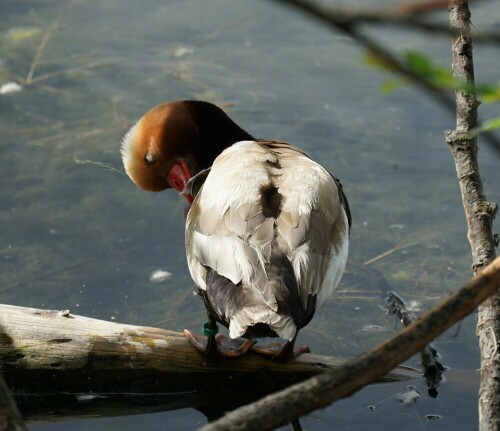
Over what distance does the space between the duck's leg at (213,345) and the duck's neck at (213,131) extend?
A: 1.28m

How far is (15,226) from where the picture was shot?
5.17 metres

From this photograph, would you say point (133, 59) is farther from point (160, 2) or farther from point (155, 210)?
point (155, 210)

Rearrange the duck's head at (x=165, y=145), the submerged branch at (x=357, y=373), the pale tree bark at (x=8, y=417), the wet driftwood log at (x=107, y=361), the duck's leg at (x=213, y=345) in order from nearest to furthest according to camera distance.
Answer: the submerged branch at (x=357, y=373) < the pale tree bark at (x=8, y=417) < the wet driftwood log at (x=107, y=361) < the duck's leg at (x=213, y=345) < the duck's head at (x=165, y=145)

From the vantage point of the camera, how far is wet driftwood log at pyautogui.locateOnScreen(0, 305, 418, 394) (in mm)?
3217

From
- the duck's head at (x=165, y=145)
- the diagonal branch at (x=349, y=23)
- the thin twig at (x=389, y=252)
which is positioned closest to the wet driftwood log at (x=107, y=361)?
the duck's head at (x=165, y=145)

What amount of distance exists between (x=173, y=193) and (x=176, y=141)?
1156mm

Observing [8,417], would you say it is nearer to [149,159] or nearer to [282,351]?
[282,351]

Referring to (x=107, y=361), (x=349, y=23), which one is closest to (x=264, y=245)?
(x=107, y=361)

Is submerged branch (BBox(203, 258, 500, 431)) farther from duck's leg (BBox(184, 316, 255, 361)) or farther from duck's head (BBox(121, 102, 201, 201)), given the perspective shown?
duck's head (BBox(121, 102, 201, 201))

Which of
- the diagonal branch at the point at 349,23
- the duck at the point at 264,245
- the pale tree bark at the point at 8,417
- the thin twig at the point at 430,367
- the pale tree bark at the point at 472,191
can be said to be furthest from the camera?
the thin twig at the point at 430,367

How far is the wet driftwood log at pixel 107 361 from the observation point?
322 cm

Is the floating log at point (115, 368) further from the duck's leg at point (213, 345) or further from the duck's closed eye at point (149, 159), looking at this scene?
the duck's closed eye at point (149, 159)

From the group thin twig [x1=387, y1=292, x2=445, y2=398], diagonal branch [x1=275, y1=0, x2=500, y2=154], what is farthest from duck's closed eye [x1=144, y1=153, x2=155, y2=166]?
diagonal branch [x1=275, y1=0, x2=500, y2=154]

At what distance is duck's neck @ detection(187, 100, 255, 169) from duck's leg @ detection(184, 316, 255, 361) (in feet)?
4.21
